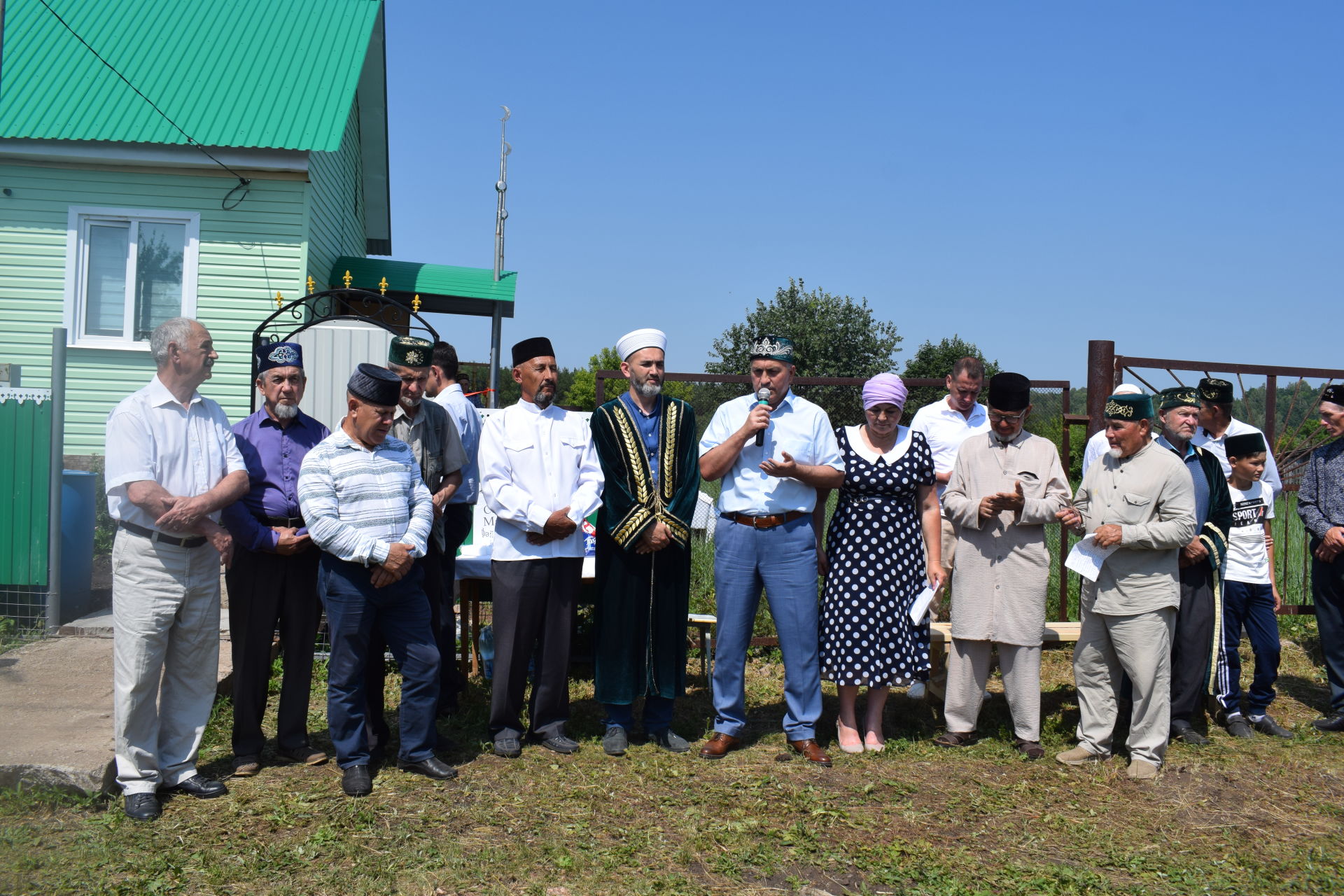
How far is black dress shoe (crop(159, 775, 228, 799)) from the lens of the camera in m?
4.32

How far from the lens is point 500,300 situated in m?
14.2

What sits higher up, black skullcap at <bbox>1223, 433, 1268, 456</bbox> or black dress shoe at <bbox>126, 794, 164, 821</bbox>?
black skullcap at <bbox>1223, 433, 1268, 456</bbox>

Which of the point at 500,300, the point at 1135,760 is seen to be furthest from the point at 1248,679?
the point at 500,300

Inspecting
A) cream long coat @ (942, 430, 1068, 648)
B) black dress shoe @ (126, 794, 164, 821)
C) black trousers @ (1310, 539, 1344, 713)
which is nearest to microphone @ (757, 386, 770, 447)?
cream long coat @ (942, 430, 1068, 648)

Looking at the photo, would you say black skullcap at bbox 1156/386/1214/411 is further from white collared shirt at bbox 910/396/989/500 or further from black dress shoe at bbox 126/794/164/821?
black dress shoe at bbox 126/794/164/821

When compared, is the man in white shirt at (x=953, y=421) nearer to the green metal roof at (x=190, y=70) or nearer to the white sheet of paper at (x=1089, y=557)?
the white sheet of paper at (x=1089, y=557)

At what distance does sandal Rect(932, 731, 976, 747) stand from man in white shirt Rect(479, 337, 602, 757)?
1.95 meters

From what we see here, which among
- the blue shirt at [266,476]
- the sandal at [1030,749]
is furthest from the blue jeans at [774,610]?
the blue shirt at [266,476]

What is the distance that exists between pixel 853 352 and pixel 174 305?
21.1 m

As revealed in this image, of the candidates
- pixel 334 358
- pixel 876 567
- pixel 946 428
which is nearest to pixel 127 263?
pixel 334 358

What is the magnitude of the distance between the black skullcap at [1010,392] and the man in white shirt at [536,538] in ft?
6.84

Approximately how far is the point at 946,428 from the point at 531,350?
2.77m

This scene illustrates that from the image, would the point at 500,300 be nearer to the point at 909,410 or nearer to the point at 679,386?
the point at 909,410

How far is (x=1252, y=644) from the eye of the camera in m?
5.87
